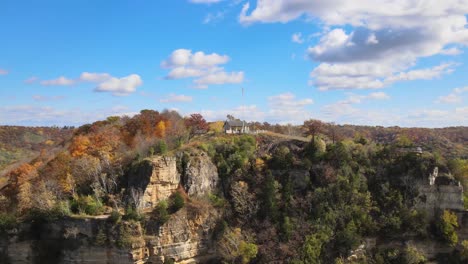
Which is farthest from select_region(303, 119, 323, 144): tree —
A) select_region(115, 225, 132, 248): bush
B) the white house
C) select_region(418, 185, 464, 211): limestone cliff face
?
select_region(115, 225, 132, 248): bush

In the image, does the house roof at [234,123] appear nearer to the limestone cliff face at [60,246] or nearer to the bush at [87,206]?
the bush at [87,206]

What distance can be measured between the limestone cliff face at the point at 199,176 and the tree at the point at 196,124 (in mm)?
10582

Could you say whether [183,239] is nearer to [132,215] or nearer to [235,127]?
[132,215]

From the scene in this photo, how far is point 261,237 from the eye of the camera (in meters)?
31.9

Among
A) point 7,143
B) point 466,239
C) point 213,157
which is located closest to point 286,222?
point 213,157

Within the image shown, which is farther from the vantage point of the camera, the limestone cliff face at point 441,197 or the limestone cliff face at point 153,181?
the limestone cliff face at point 441,197

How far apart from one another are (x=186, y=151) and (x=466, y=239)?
2563cm

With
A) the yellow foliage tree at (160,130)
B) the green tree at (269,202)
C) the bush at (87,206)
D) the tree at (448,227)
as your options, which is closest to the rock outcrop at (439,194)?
the tree at (448,227)

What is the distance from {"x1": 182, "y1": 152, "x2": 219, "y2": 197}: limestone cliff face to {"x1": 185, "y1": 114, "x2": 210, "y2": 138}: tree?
10.6m

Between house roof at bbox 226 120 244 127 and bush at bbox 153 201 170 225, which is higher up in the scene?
house roof at bbox 226 120 244 127

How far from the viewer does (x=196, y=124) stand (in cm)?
4841

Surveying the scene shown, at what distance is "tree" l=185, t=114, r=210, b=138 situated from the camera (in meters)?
47.2

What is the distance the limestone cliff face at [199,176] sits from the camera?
3512 centimetres

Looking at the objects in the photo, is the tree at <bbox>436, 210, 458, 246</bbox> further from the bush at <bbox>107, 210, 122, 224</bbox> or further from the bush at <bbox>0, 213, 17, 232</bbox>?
the bush at <bbox>0, 213, 17, 232</bbox>
